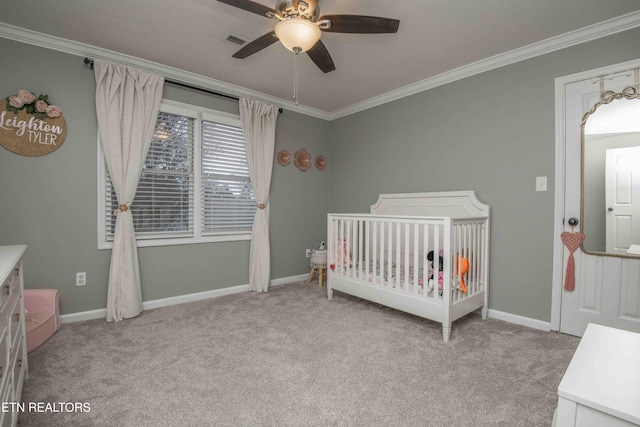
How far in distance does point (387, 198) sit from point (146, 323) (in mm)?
2626

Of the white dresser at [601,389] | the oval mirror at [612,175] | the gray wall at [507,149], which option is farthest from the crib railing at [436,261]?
the white dresser at [601,389]

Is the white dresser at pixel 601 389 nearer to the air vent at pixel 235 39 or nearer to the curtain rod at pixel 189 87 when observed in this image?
the air vent at pixel 235 39

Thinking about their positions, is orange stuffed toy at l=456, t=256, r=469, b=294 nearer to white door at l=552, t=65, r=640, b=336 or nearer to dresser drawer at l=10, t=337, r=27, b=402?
white door at l=552, t=65, r=640, b=336

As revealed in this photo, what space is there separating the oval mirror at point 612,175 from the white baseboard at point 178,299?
2910 mm

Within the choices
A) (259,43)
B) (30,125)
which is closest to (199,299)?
(30,125)

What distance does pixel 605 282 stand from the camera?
6.72ft

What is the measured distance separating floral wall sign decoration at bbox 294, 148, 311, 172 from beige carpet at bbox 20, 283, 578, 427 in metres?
1.97

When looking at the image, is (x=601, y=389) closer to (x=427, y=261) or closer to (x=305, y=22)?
(x=427, y=261)

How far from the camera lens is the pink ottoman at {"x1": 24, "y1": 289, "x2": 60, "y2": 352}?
6.27 ft

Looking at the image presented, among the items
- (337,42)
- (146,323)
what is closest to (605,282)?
(337,42)

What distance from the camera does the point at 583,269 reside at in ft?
6.97

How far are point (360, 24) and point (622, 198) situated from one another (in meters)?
2.15

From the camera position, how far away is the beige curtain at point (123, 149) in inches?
93.6

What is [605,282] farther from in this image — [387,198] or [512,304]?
[387,198]
